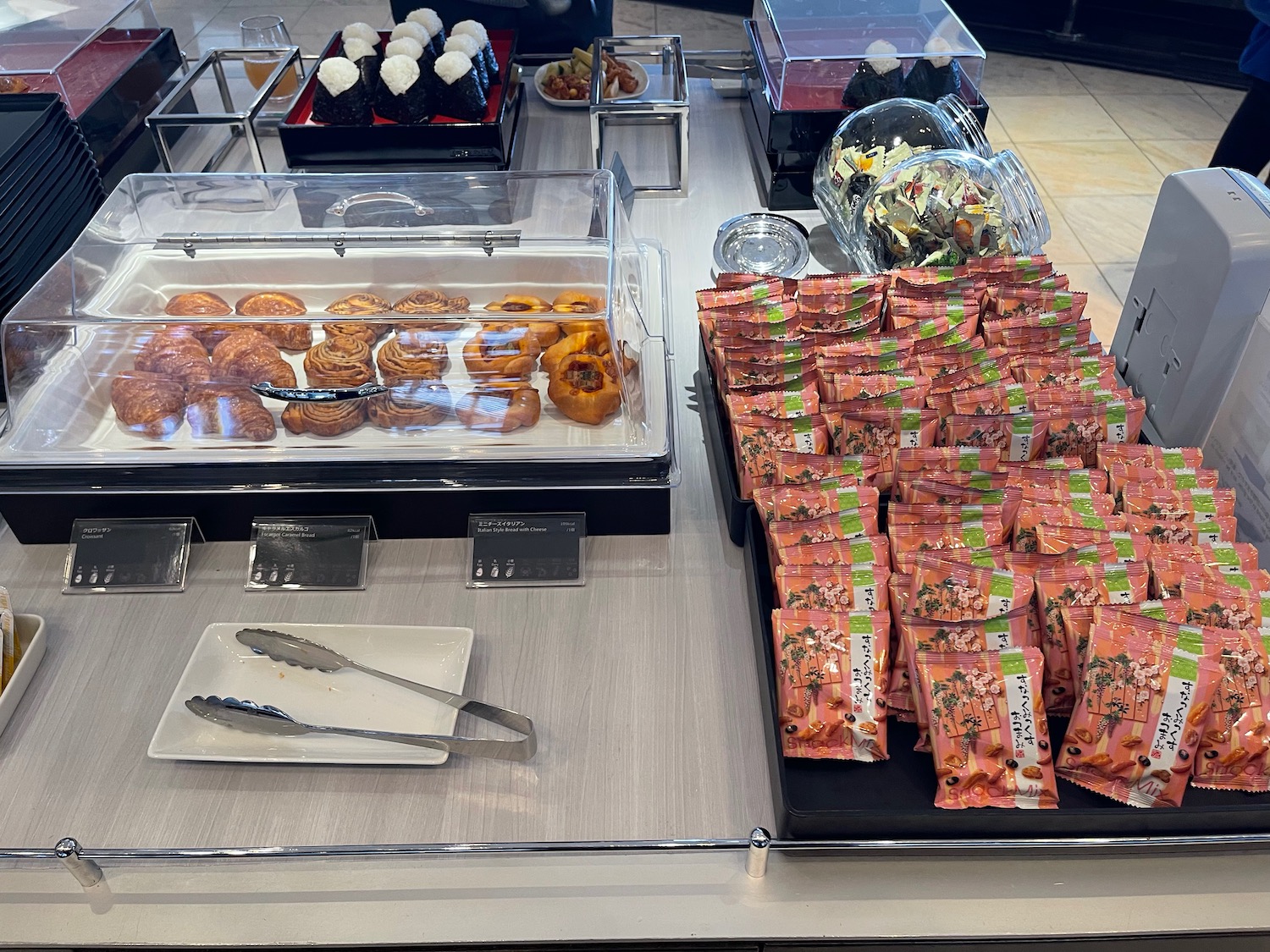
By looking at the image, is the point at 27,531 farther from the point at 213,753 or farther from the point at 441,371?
the point at 441,371

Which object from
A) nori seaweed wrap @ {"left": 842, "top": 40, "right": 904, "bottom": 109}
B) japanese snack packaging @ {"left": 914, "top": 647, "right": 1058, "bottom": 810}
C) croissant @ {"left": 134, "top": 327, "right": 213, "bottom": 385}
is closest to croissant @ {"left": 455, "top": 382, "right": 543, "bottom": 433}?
croissant @ {"left": 134, "top": 327, "right": 213, "bottom": 385}

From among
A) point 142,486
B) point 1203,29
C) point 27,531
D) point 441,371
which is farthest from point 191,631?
point 1203,29

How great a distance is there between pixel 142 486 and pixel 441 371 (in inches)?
15.9

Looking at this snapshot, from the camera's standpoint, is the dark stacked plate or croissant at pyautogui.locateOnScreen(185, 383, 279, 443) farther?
the dark stacked plate

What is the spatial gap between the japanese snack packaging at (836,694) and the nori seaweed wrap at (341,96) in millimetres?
1468

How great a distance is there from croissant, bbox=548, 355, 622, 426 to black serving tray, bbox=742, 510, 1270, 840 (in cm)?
48

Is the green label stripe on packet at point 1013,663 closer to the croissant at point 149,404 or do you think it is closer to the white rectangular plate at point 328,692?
the white rectangular plate at point 328,692

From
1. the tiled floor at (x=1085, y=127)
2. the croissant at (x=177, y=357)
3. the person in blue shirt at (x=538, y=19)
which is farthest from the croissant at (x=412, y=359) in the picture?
the tiled floor at (x=1085, y=127)

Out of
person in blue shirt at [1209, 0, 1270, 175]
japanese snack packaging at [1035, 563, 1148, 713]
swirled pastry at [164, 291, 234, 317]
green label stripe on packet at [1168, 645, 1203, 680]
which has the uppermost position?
swirled pastry at [164, 291, 234, 317]

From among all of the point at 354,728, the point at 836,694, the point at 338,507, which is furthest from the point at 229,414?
the point at 836,694

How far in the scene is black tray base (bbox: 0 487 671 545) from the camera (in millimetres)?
1177

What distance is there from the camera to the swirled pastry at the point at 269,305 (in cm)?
131

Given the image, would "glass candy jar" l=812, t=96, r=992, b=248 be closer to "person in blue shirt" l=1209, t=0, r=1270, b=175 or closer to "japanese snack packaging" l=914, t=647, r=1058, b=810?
"japanese snack packaging" l=914, t=647, r=1058, b=810

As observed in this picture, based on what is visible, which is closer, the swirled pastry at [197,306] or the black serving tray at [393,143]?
the swirled pastry at [197,306]
